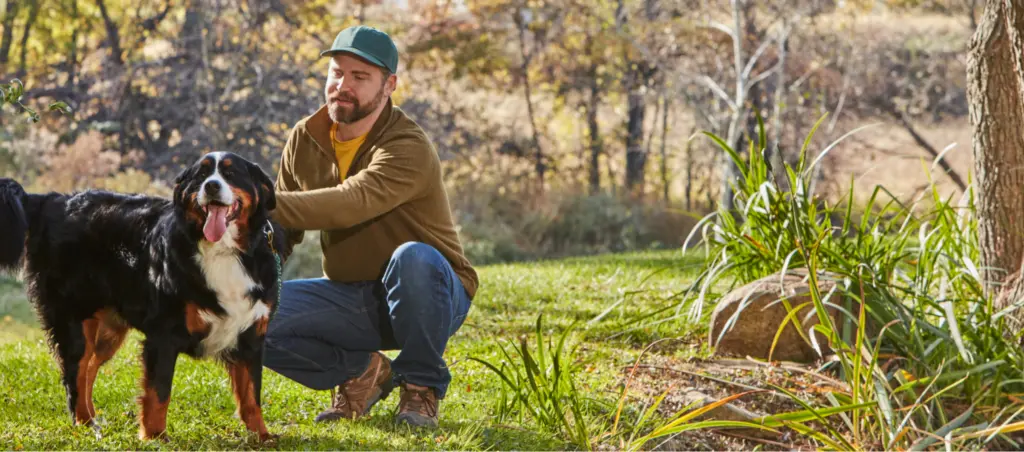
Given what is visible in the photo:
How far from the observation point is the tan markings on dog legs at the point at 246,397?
132 inches

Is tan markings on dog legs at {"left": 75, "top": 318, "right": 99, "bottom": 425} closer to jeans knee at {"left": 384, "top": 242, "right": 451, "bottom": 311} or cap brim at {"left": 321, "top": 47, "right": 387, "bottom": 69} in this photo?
jeans knee at {"left": 384, "top": 242, "right": 451, "bottom": 311}

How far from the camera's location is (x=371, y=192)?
3654 millimetres

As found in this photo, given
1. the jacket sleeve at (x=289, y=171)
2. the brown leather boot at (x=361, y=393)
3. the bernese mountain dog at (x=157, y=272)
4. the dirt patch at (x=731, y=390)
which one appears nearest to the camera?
the bernese mountain dog at (x=157, y=272)

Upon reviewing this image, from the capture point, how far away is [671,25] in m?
12.8

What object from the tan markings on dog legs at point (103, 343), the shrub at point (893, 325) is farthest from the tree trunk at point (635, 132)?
the tan markings on dog legs at point (103, 343)

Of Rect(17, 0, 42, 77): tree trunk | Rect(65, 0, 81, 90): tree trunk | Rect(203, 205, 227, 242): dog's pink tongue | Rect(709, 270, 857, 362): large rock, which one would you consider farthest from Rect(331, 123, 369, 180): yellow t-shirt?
Rect(17, 0, 42, 77): tree trunk

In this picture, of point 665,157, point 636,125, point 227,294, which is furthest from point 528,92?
point 227,294

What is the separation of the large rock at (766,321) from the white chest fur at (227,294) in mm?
2417

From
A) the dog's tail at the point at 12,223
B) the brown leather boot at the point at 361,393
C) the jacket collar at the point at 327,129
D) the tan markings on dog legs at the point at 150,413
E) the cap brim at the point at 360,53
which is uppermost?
the cap brim at the point at 360,53

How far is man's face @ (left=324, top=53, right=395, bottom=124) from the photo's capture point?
3.84 m

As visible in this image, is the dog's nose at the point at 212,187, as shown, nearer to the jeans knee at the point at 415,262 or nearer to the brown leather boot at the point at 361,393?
the jeans knee at the point at 415,262

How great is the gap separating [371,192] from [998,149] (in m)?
3.11

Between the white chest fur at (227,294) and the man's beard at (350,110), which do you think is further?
the man's beard at (350,110)

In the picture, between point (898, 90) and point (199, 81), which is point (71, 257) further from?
point (898, 90)
